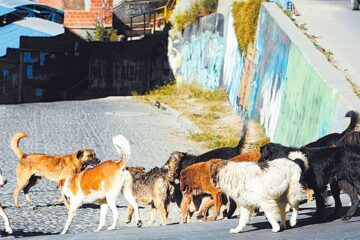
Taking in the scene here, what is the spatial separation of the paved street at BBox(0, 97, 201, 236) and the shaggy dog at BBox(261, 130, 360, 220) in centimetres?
325

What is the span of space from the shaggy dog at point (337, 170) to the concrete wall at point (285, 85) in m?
3.24

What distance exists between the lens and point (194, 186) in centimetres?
1354

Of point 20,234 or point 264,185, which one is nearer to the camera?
point 264,185

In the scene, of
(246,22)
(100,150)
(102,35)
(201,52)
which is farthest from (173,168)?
(102,35)

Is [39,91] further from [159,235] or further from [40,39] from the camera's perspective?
[159,235]

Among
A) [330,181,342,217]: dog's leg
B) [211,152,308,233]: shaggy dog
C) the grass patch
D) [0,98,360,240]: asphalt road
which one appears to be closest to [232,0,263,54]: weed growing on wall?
the grass patch

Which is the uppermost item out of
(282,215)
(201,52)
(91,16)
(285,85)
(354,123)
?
(91,16)

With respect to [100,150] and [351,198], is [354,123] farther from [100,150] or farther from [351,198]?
[100,150]

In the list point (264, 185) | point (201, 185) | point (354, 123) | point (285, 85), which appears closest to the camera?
point (264, 185)

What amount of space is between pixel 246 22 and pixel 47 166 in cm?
1236

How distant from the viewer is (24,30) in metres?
35.0

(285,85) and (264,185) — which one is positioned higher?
(285,85)

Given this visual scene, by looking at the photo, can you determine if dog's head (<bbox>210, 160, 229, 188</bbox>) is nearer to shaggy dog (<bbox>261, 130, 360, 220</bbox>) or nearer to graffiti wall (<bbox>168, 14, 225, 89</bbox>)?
shaggy dog (<bbox>261, 130, 360, 220</bbox>)

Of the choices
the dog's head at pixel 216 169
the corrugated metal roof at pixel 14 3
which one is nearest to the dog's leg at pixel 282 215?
the dog's head at pixel 216 169
